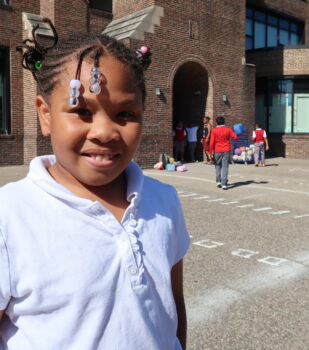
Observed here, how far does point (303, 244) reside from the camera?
Answer: 565 cm

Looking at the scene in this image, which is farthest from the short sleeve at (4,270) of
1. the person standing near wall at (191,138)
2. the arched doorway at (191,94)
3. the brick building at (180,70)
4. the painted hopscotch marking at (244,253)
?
the person standing near wall at (191,138)

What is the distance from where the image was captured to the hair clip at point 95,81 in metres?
1.22

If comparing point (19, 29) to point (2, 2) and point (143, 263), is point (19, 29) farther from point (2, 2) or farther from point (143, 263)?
point (143, 263)

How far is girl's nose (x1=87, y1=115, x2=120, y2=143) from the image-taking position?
1257 millimetres

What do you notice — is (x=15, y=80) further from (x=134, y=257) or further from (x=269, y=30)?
(x=269, y=30)

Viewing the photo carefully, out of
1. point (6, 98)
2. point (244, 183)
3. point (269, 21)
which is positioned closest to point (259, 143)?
point (244, 183)

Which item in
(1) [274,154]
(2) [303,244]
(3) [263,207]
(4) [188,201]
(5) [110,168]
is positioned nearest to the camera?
(5) [110,168]

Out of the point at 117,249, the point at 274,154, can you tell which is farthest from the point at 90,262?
the point at 274,154

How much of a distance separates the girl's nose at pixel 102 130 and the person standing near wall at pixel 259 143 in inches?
606

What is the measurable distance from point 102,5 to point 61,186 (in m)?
18.4

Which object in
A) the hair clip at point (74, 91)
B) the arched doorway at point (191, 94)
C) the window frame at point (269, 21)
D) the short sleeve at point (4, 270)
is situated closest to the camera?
the short sleeve at point (4, 270)

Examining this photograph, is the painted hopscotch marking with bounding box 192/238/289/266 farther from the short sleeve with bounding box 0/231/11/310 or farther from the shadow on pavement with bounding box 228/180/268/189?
the shadow on pavement with bounding box 228/180/268/189

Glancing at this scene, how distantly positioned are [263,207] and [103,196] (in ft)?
23.9

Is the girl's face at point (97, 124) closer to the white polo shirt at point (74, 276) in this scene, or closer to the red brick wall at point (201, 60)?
the white polo shirt at point (74, 276)
